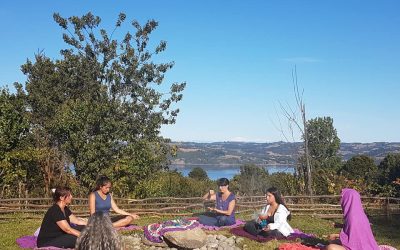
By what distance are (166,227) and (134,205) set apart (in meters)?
6.02

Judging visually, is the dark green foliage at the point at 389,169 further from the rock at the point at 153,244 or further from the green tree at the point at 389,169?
the rock at the point at 153,244

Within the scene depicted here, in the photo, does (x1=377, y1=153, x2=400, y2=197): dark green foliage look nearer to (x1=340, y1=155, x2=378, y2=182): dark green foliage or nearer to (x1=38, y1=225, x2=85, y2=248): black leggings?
(x1=340, y1=155, x2=378, y2=182): dark green foliage

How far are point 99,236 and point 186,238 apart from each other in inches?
170

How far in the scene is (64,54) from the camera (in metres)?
27.6

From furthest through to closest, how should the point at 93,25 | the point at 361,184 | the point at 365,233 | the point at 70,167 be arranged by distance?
the point at 93,25 < the point at 70,167 < the point at 361,184 < the point at 365,233

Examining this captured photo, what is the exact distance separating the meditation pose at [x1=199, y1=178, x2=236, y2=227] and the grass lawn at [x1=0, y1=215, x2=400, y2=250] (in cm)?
40

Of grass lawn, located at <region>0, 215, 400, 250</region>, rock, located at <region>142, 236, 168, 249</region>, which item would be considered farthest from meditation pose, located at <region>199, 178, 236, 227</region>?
rock, located at <region>142, 236, 168, 249</region>

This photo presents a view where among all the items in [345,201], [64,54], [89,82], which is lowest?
[345,201]

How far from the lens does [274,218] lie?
808 cm

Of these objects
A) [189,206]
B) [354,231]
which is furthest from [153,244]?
[189,206]

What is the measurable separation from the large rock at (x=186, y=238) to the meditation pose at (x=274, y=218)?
1.22m

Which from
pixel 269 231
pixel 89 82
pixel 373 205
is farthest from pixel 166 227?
pixel 89 82

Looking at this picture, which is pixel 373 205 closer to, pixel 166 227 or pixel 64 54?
pixel 166 227

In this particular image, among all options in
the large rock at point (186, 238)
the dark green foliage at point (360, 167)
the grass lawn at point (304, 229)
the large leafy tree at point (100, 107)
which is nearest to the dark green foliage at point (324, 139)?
the dark green foliage at point (360, 167)
